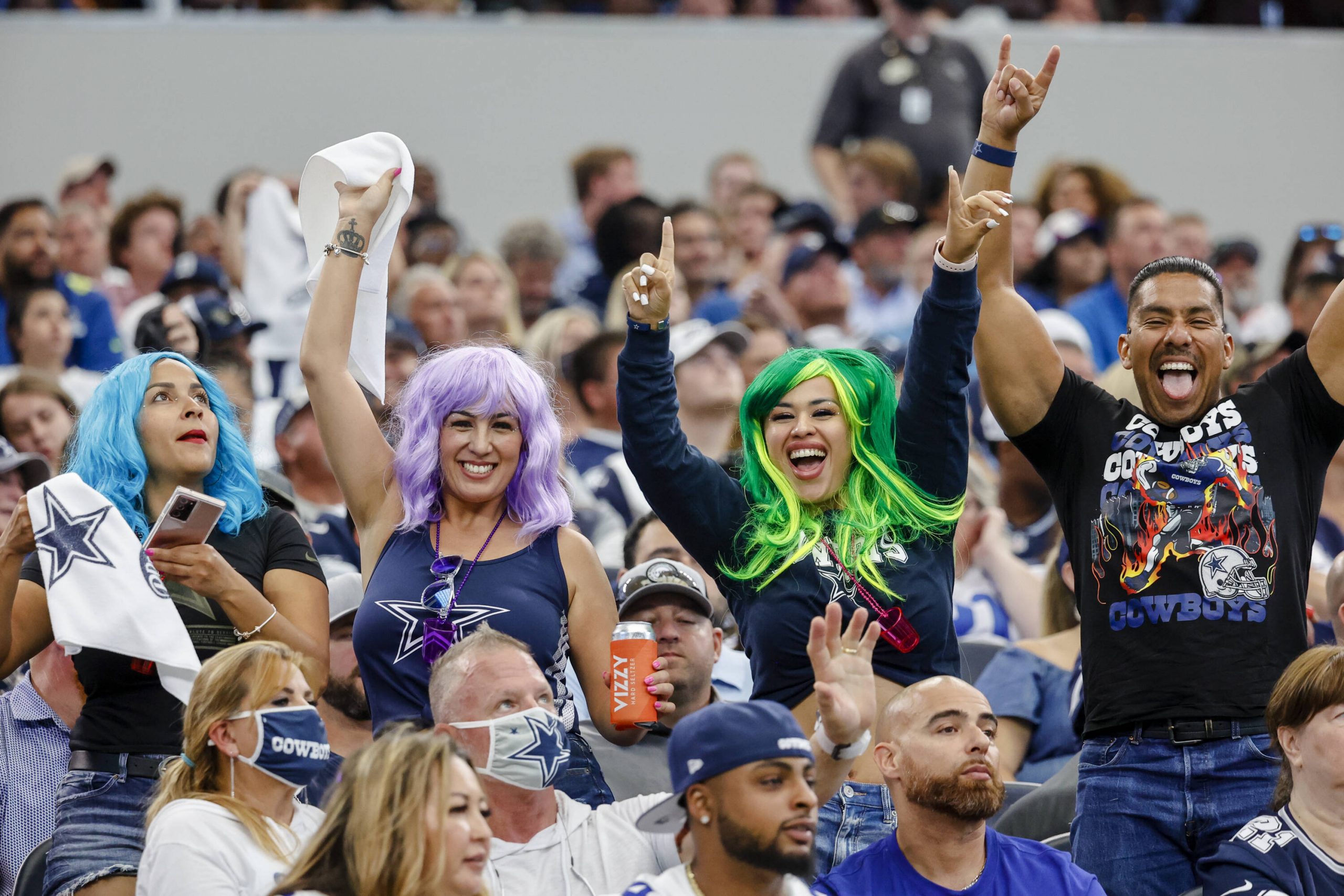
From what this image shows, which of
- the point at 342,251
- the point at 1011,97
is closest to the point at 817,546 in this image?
the point at 1011,97

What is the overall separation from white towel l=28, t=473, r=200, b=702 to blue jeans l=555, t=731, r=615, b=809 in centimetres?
92

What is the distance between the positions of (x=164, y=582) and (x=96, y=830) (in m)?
0.63

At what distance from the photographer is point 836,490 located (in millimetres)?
4445

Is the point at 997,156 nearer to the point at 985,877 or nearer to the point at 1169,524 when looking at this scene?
the point at 1169,524

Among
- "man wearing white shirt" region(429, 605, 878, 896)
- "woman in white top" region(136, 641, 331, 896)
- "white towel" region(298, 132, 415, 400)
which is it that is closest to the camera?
"woman in white top" region(136, 641, 331, 896)

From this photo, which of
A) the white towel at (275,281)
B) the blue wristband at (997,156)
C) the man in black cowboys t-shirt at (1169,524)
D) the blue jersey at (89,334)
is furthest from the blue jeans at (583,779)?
the blue jersey at (89,334)

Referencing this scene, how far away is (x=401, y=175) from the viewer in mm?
4820

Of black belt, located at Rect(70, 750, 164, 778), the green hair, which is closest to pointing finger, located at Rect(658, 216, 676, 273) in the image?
the green hair

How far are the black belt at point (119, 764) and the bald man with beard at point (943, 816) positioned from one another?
1.62 meters

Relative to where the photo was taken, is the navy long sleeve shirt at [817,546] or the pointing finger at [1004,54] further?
the pointing finger at [1004,54]

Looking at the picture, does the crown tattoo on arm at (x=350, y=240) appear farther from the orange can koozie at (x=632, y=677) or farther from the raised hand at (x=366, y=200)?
the orange can koozie at (x=632, y=677)

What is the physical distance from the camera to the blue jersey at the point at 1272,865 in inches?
154

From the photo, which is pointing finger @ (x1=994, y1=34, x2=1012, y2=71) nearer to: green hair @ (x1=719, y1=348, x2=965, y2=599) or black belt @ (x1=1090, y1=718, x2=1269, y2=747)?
green hair @ (x1=719, y1=348, x2=965, y2=599)

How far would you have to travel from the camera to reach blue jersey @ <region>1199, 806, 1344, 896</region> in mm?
3912
